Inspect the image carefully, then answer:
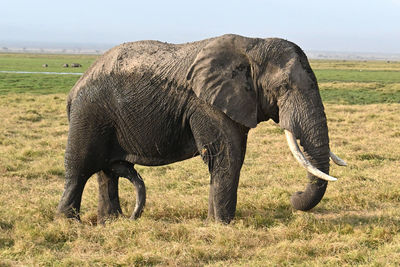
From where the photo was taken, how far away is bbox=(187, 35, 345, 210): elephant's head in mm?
5949

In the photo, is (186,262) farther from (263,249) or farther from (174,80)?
(174,80)

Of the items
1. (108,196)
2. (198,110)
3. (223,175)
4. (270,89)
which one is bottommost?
(108,196)

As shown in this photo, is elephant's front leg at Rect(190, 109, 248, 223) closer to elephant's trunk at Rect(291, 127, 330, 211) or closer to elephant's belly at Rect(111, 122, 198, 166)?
elephant's belly at Rect(111, 122, 198, 166)

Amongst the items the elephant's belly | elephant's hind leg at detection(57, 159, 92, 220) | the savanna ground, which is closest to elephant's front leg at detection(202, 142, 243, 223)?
the savanna ground

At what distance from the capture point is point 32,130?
1556 cm

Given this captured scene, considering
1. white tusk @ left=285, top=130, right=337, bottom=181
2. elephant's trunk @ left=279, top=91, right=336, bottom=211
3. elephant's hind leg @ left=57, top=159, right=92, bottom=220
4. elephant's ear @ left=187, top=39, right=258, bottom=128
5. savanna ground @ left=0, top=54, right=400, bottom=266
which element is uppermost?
elephant's ear @ left=187, top=39, right=258, bottom=128

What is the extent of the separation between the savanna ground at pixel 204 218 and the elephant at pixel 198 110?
1.58 ft

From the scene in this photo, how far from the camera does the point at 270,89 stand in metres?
6.12

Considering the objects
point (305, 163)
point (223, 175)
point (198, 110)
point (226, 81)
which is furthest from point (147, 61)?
point (305, 163)

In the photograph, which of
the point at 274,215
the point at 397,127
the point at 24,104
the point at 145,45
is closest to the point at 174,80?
the point at 145,45

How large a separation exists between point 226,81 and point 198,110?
1.59 feet

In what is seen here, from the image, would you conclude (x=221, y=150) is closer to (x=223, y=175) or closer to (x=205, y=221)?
(x=223, y=175)

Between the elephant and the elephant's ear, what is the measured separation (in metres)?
0.01

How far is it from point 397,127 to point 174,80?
38.4 ft
